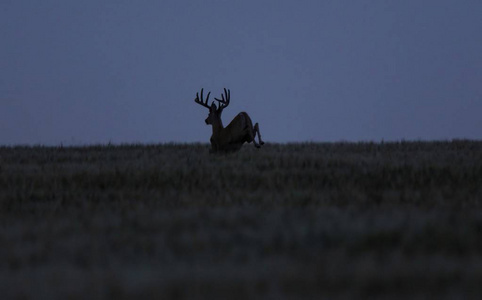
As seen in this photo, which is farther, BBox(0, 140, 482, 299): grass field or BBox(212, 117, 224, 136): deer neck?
BBox(212, 117, 224, 136): deer neck

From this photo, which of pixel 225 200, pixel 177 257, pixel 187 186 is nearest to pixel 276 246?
pixel 177 257

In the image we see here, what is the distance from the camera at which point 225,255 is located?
215 inches

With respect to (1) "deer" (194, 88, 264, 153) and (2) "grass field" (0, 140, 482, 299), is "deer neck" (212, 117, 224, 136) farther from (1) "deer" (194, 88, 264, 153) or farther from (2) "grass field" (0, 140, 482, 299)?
(2) "grass field" (0, 140, 482, 299)

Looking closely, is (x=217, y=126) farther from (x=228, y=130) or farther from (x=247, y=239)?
(x=247, y=239)

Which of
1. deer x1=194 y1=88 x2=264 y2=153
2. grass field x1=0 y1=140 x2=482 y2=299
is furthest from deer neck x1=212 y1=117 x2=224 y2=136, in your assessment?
grass field x1=0 y1=140 x2=482 y2=299

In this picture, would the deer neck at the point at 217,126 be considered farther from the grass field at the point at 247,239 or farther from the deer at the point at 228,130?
the grass field at the point at 247,239

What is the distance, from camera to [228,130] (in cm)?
1938

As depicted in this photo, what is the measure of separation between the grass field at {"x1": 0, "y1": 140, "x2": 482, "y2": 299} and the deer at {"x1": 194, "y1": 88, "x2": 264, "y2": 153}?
6.02 metres

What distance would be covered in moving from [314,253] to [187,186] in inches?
267

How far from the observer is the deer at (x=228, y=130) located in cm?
1892

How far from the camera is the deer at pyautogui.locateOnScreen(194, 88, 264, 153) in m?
18.9

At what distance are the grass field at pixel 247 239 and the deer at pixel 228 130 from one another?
6.02 m

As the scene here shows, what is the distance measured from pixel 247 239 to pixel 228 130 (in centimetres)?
1343

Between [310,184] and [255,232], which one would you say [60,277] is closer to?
[255,232]
